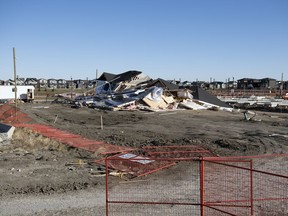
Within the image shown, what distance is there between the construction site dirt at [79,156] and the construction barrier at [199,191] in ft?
1.51

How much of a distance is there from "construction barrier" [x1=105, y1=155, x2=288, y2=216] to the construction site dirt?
46 cm

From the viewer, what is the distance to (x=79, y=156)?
14.6 meters

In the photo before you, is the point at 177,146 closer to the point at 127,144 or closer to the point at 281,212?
the point at 127,144

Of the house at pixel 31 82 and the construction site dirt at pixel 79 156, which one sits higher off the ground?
the house at pixel 31 82

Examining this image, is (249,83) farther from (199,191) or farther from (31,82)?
(199,191)

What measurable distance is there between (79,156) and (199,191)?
627 centimetres

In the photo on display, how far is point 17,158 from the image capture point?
14.0 metres

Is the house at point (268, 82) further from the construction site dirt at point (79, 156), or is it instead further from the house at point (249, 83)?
the construction site dirt at point (79, 156)

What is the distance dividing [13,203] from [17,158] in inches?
204

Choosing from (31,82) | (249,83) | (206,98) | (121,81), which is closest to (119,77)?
(121,81)

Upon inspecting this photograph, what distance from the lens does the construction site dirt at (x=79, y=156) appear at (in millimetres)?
9141

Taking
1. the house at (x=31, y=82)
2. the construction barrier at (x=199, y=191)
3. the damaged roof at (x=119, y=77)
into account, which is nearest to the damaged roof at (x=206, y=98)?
the damaged roof at (x=119, y=77)

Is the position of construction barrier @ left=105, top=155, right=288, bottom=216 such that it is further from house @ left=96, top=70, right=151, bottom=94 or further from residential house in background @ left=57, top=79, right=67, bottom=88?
residential house in background @ left=57, top=79, right=67, bottom=88

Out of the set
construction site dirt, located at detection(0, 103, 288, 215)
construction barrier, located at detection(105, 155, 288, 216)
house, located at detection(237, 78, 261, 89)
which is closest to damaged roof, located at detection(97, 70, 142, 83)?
construction site dirt, located at detection(0, 103, 288, 215)
